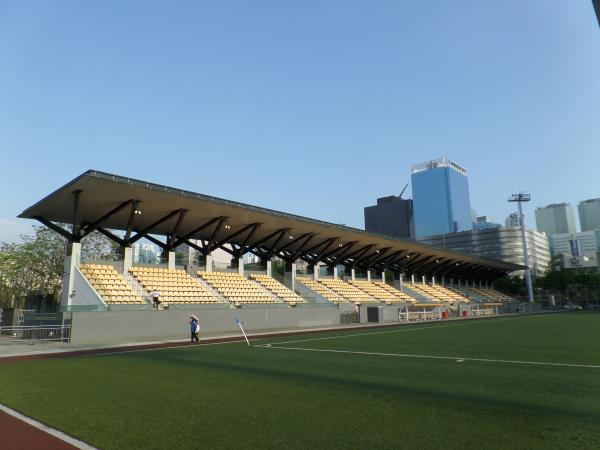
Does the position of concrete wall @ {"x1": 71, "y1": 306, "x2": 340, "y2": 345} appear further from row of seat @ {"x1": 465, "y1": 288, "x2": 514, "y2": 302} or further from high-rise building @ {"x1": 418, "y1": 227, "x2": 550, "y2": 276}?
high-rise building @ {"x1": 418, "y1": 227, "x2": 550, "y2": 276}

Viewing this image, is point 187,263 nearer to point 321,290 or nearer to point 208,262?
point 208,262

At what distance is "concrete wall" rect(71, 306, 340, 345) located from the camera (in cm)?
2291

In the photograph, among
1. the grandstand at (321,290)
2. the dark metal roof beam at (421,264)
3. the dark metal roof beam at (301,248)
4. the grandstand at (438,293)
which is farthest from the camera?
the dark metal roof beam at (421,264)

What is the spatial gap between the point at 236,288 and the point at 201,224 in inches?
254

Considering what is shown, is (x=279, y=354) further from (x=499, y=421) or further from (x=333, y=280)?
(x=333, y=280)

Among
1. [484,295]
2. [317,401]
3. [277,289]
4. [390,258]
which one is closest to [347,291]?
[277,289]

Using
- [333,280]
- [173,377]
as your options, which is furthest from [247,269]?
[173,377]

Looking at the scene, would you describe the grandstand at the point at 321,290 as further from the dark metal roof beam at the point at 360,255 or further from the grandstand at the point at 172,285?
the grandstand at the point at 172,285

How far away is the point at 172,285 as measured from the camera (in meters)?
31.6

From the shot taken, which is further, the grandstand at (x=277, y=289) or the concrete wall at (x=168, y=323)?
the grandstand at (x=277, y=289)

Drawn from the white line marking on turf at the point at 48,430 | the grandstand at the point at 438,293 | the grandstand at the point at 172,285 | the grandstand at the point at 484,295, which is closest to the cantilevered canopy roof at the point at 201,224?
the grandstand at the point at 172,285

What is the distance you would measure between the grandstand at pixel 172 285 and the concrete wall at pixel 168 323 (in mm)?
2066

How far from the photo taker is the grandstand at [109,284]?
26.4 meters

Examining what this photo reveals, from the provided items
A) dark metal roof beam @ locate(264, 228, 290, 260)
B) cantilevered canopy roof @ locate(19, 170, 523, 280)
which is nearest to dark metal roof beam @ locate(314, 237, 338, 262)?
cantilevered canopy roof @ locate(19, 170, 523, 280)
